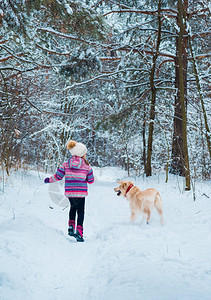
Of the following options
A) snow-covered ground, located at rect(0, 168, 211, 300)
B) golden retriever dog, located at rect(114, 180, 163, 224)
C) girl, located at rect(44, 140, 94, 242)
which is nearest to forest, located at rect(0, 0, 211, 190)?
golden retriever dog, located at rect(114, 180, 163, 224)

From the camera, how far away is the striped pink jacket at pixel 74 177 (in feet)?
15.5

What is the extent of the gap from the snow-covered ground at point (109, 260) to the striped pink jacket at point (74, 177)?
2.65 feet

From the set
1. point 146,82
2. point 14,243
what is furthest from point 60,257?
point 146,82

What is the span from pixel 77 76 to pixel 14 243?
17.2 ft

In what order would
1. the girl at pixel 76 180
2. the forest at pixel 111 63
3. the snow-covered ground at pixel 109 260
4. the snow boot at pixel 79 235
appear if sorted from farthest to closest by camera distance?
the forest at pixel 111 63
the girl at pixel 76 180
the snow boot at pixel 79 235
the snow-covered ground at pixel 109 260

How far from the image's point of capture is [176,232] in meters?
4.41

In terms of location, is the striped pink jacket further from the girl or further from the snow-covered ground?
the snow-covered ground

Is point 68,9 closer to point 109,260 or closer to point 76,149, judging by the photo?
point 76,149

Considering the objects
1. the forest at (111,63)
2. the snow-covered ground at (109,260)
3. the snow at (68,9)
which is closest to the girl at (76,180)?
the snow-covered ground at (109,260)

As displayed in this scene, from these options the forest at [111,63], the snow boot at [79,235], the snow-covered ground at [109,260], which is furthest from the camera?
the forest at [111,63]

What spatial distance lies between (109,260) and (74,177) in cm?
189

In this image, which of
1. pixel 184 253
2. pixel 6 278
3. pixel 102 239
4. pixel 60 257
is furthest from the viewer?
pixel 102 239

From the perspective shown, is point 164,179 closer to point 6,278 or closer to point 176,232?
point 176,232

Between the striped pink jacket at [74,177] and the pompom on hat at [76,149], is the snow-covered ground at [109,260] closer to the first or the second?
the striped pink jacket at [74,177]
